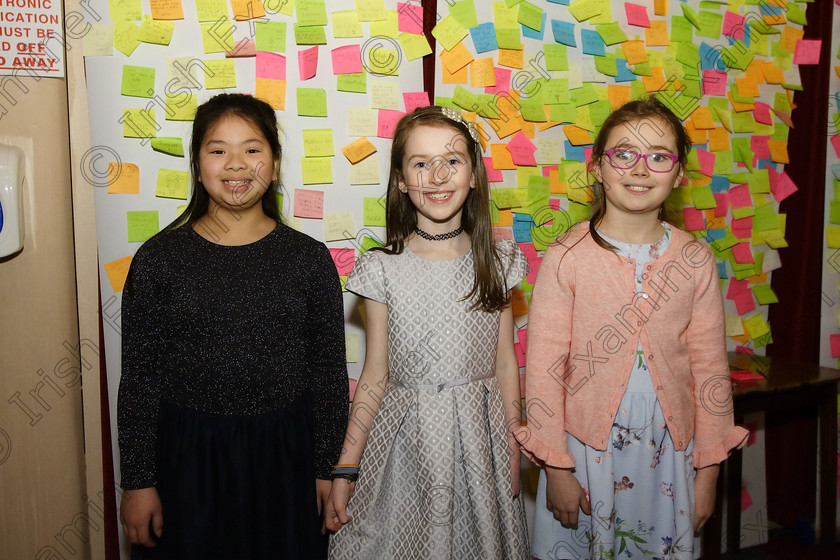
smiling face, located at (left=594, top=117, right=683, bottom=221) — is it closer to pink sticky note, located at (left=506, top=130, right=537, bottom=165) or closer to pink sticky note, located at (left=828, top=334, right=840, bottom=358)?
pink sticky note, located at (left=506, top=130, right=537, bottom=165)

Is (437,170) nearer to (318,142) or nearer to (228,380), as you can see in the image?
(318,142)

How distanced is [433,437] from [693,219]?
1.42m

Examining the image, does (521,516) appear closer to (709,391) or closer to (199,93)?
(709,391)

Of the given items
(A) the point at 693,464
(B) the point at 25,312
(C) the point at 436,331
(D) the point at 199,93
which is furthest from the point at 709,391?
(B) the point at 25,312

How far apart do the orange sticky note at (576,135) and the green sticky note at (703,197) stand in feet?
1.55

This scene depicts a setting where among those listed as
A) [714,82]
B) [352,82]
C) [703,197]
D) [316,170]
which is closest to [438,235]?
[316,170]

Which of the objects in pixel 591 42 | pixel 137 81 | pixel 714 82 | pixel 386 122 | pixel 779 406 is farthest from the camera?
pixel 714 82

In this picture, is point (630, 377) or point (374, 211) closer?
point (630, 377)

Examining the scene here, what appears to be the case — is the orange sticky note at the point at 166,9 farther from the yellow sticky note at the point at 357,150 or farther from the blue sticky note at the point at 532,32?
the blue sticky note at the point at 532,32

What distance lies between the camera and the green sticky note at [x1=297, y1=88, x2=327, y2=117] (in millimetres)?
1895

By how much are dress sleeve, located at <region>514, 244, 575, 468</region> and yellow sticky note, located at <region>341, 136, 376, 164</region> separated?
0.67m

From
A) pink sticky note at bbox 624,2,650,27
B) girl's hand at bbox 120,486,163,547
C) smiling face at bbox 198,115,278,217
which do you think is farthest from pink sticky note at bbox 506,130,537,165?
girl's hand at bbox 120,486,163,547

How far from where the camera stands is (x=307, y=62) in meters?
1.89

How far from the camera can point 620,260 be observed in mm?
1588
